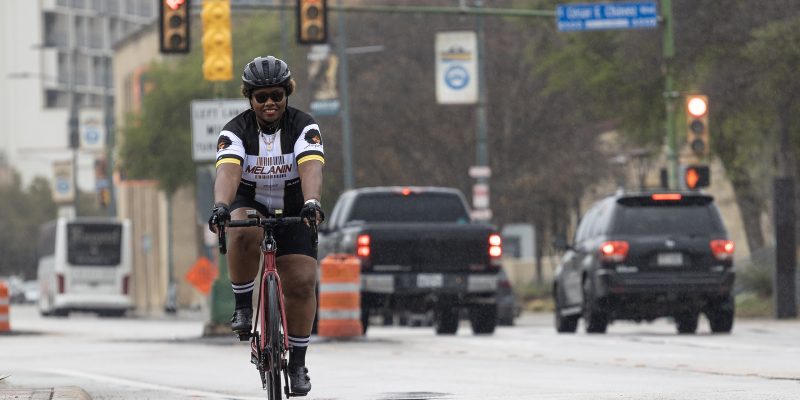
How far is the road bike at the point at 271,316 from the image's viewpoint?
10789mm

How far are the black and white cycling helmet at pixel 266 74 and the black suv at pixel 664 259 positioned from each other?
46.7 ft

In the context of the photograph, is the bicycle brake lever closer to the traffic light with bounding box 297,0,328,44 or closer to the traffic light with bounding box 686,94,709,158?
the traffic light with bounding box 297,0,328,44

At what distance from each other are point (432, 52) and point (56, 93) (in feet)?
277

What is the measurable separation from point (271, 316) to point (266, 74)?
139 cm

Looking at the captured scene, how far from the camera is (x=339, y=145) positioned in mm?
58562

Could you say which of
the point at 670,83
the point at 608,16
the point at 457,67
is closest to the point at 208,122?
the point at 608,16

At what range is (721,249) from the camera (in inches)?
993

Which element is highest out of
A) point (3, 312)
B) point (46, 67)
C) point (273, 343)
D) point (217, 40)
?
point (46, 67)

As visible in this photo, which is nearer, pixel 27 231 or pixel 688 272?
pixel 688 272

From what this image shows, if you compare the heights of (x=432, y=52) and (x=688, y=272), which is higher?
(x=432, y=52)

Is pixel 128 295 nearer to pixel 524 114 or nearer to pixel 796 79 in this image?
pixel 524 114

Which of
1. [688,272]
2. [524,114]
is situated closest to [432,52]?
[524,114]

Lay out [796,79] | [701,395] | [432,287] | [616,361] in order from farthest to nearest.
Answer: [796,79] → [432,287] → [616,361] → [701,395]

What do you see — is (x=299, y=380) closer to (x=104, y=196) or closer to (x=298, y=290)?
(x=298, y=290)
